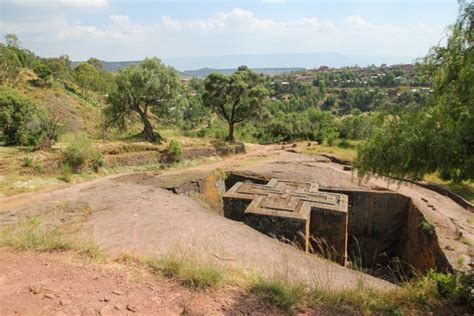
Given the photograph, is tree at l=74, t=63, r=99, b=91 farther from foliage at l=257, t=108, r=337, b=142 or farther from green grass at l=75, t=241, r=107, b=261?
green grass at l=75, t=241, r=107, b=261

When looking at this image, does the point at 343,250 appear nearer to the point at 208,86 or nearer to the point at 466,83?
the point at 466,83

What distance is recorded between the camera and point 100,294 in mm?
3586

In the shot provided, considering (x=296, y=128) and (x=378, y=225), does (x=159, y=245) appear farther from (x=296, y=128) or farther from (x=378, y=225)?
(x=296, y=128)

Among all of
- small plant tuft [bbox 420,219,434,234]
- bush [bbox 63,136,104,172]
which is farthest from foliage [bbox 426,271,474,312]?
bush [bbox 63,136,104,172]

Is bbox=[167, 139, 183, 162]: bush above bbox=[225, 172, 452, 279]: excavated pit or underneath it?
above

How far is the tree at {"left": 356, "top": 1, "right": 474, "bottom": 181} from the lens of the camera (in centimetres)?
353

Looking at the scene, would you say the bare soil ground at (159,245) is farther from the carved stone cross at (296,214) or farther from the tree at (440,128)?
the tree at (440,128)

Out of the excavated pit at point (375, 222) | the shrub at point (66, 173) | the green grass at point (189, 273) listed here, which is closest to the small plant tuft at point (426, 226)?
the excavated pit at point (375, 222)

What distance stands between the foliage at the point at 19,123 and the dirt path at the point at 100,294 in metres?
10.5

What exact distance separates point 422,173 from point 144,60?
Result: 15.6 meters

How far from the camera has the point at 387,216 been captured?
10.6 m

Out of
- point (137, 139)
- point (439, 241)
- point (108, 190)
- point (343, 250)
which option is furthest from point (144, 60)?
point (439, 241)

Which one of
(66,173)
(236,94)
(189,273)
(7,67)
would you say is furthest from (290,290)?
(7,67)

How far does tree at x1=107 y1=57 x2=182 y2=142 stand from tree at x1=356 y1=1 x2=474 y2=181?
13.7 metres
